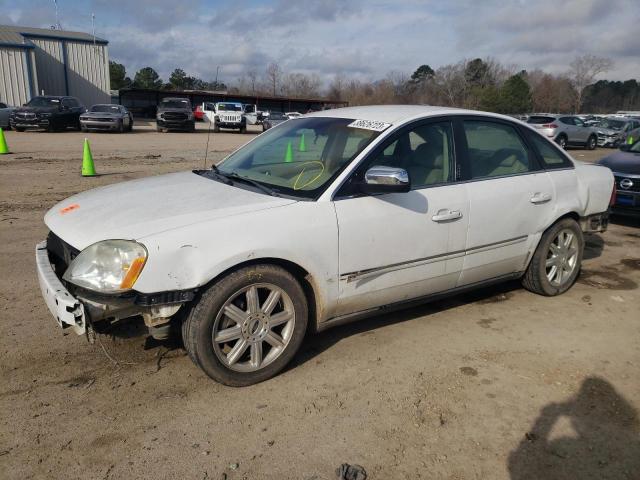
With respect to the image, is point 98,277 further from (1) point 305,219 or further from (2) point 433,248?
(2) point 433,248

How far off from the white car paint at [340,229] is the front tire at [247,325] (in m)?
0.12

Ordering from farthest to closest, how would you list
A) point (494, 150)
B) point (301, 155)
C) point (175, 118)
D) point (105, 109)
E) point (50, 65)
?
point (50, 65)
point (175, 118)
point (105, 109)
point (494, 150)
point (301, 155)

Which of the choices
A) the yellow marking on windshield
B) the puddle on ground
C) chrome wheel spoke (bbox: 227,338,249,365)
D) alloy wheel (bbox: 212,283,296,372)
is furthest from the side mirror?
the puddle on ground

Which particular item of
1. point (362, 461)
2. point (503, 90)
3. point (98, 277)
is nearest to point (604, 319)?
point (362, 461)

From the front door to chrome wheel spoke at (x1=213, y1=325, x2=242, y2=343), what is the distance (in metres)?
0.72

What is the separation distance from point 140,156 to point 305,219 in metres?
13.7

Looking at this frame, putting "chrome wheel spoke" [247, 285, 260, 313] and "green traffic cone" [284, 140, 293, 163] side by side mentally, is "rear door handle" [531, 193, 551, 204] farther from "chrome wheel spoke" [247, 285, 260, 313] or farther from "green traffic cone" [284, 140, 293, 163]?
"chrome wheel spoke" [247, 285, 260, 313]

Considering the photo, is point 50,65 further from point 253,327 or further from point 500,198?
point 253,327

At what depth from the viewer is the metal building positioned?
3556cm

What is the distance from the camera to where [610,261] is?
20.4ft

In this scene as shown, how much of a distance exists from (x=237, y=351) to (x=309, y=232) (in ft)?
2.77

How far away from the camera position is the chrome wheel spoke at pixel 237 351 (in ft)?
10.2

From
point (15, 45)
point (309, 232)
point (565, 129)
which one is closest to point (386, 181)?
point (309, 232)

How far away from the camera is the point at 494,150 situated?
4.30 meters
